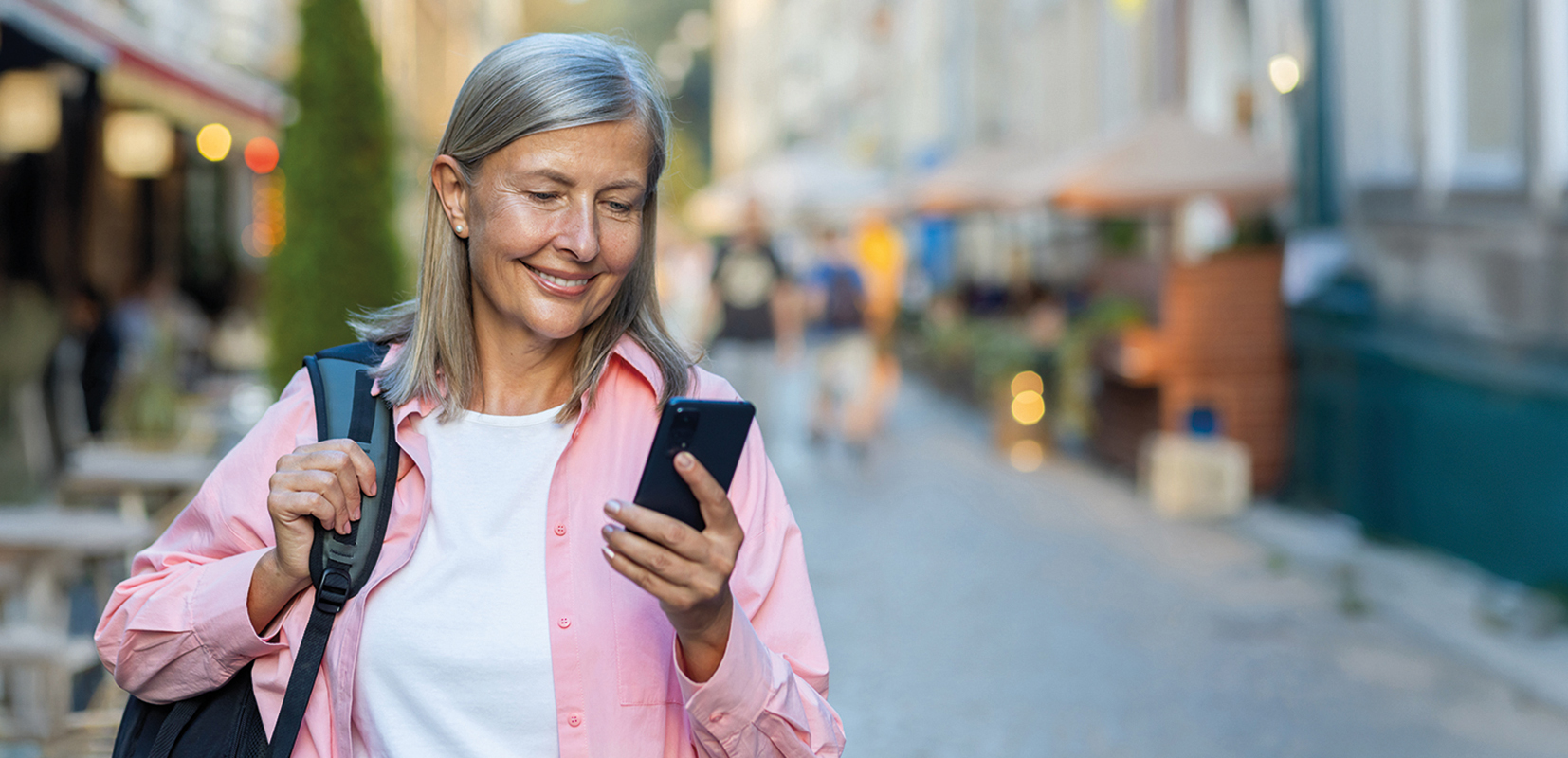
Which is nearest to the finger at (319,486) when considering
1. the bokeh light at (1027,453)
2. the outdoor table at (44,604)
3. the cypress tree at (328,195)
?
the outdoor table at (44,604)

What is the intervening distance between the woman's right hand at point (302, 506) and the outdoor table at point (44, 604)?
293 centimetres

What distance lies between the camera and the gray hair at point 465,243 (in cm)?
183

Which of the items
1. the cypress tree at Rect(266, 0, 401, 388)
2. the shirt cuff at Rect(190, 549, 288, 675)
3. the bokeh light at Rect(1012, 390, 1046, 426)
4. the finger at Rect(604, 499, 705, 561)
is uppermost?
the cypress tree at Rect(266, 0, 401, 388)

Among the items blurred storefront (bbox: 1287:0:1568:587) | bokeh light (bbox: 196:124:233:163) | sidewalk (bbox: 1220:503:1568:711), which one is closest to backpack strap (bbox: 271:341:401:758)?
sidewalk (bbox: 1220:503:1568:711)

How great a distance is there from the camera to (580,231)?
184 centimetres

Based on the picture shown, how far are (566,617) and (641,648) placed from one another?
3.7 inches

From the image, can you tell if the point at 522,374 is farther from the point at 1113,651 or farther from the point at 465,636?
the point at 1113,651

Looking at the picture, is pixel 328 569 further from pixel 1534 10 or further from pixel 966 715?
pixel 1534 10

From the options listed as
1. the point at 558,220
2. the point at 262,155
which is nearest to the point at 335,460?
the point at 558,220

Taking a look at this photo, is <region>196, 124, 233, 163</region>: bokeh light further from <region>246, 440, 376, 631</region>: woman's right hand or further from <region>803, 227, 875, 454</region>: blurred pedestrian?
<region>246, 440, 376, 631</region>: woman's right hand

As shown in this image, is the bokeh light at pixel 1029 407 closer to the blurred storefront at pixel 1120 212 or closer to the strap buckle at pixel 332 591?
the blurred storefront at pixel 1120 212

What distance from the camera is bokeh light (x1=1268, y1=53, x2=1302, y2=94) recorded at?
1145 centimetres

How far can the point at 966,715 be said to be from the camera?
5793 millimetres

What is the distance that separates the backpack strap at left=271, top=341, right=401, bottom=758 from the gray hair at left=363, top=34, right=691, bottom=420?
0.05 meters
